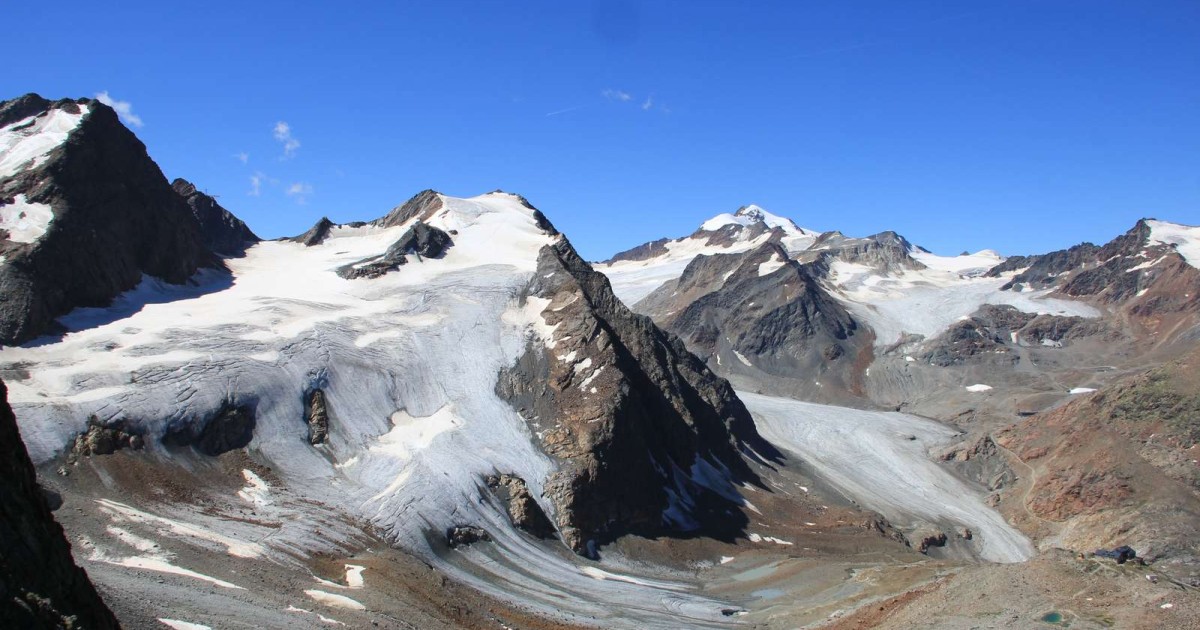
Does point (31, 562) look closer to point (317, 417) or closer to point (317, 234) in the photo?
point (317, 417)

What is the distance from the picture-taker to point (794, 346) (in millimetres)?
159625

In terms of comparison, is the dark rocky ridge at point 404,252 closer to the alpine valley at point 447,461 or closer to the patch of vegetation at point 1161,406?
the alpine valley at point 447,461

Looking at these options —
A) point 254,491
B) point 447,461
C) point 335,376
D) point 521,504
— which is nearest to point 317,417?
point 335,376

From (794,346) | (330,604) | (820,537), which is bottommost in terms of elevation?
(820,537)

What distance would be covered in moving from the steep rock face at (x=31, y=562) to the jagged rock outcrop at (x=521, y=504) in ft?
111

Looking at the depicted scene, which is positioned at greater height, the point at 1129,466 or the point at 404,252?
the point at 404,252

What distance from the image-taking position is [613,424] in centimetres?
5772

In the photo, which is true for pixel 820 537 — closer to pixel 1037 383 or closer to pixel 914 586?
pixel 914 586

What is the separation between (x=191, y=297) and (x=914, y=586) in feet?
206

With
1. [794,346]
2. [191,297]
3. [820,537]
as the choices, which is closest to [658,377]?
[820,537]

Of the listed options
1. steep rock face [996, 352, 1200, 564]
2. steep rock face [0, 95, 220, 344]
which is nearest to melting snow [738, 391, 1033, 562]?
steep rock face [996, 352, 1200, 564]

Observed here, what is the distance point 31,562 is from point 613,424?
4447 cm

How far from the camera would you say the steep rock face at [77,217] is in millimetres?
55125

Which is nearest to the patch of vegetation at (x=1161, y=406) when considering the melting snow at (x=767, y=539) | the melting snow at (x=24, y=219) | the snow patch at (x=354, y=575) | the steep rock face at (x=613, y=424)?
the steep rock face at (x=613, y=424)
